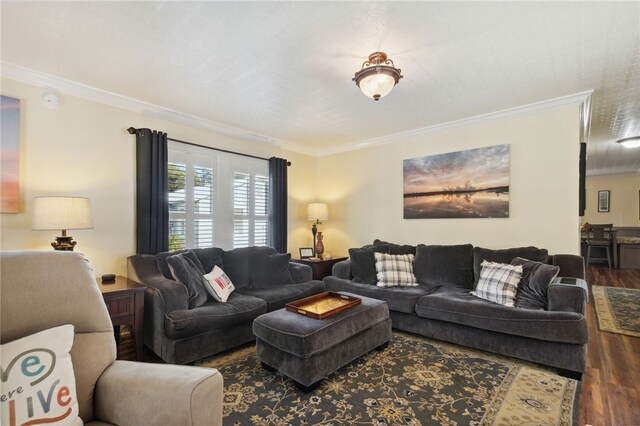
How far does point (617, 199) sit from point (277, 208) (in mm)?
10062

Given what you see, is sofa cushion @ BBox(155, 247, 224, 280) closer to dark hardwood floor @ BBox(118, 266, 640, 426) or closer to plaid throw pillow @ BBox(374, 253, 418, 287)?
dark hardwood floor @ BBox(118, 266, 640, 426)

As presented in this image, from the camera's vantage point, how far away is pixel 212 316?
2.66 m

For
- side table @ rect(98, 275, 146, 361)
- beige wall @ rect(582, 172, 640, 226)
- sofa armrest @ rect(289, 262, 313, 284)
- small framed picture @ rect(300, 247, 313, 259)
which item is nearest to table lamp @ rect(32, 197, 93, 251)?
side table @ rect(98, 275, 146, 361)

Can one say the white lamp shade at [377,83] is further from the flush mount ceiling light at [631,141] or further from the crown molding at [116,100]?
the flush mount ceiling light at [631,141]

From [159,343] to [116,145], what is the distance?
2.11 m

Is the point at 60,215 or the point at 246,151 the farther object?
the point at 246,151

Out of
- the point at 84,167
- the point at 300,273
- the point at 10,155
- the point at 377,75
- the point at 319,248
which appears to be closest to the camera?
the point at 377,75

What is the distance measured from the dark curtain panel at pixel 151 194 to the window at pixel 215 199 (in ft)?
0.66

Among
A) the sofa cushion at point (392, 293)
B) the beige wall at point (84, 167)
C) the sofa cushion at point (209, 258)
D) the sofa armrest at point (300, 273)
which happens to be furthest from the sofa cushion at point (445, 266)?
the beige wall at point (84, 167)

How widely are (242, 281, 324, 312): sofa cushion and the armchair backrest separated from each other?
192 cm

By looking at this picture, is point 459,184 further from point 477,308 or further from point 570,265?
point 477,308

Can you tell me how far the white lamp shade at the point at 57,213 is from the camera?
96.6 inches

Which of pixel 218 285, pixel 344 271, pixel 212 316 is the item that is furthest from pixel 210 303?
pixel 344 271

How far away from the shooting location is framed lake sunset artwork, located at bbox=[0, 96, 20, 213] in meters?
2.56
